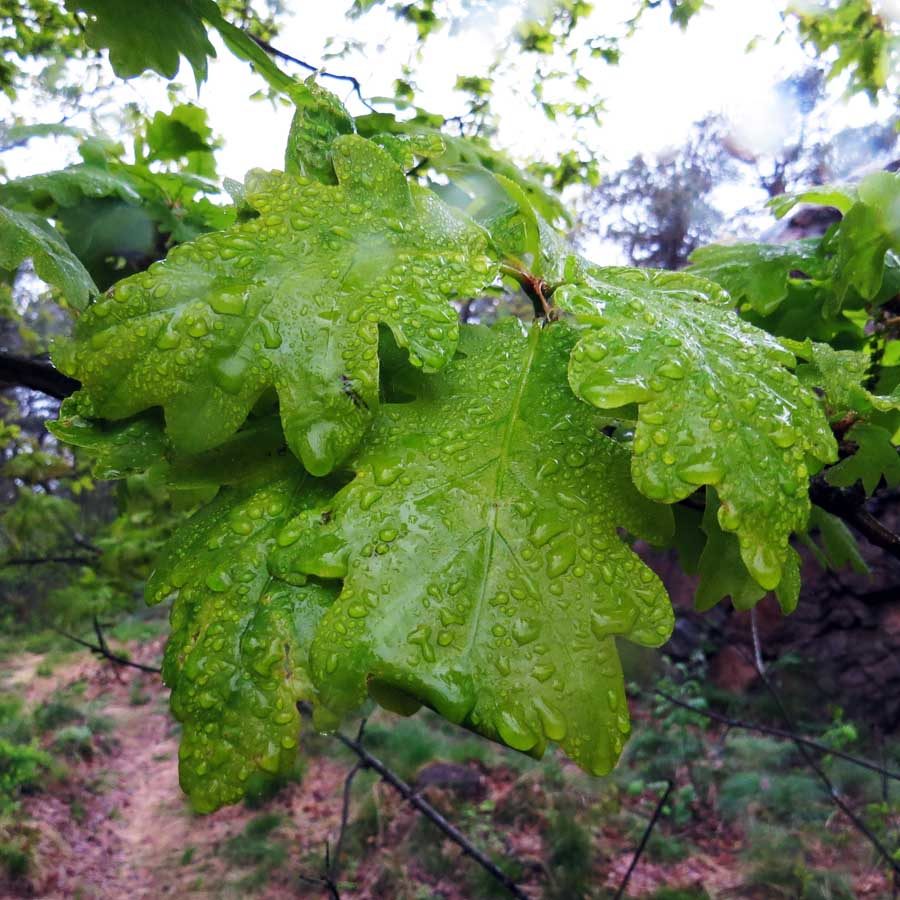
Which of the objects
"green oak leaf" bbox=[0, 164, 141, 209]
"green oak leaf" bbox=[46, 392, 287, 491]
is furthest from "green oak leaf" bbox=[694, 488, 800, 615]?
"green oak leaf" bbox=[0, 164, 141, 209]

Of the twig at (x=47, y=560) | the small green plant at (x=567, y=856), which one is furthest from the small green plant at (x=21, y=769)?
the small green plant at (x=567, y=856)

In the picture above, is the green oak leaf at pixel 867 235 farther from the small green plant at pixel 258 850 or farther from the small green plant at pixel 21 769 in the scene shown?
the small green plant at pixel 21 769

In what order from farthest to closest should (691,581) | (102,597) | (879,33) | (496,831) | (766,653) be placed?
(691,581) → (766,653) → (496,831) → (102,597) → (879,33)

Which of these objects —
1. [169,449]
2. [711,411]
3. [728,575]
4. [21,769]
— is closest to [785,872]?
[728,575]

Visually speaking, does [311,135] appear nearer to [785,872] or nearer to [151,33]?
[151,33]

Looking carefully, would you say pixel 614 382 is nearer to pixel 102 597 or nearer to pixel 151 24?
pixel 151 24

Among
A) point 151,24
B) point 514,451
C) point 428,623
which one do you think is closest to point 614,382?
point 514,451
